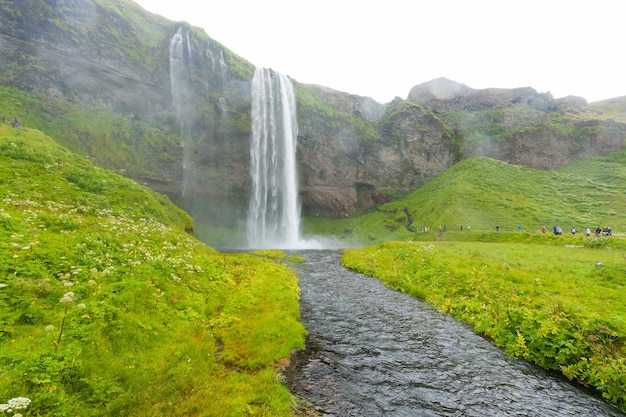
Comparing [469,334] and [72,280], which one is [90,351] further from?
[469,334]

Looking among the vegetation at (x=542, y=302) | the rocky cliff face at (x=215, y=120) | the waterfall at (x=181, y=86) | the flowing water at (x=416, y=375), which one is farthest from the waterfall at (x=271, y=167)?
the flowing water at (x=416, y=375)

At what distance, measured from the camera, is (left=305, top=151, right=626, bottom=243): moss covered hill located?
5959cm

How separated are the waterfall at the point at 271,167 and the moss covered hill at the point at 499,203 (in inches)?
669

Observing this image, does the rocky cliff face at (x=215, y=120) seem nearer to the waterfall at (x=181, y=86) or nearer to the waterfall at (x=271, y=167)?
the waterfall at (x=181, y=86)

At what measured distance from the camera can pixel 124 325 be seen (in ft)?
28.2

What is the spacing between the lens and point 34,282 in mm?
8469

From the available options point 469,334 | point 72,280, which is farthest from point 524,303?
point 72,280

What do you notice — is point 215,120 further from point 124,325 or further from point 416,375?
point 416,375

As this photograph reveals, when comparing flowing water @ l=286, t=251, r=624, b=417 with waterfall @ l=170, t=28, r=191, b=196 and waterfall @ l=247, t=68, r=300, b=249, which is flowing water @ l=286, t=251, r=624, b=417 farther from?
waterfall @ l=170, t=28, r=191, b=196

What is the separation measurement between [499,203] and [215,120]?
7573cm

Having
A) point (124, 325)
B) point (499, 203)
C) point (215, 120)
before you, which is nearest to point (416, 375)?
point (124, 325)

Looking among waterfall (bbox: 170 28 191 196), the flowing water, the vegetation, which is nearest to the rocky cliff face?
waterfall (bbox: 170 28 191 196)

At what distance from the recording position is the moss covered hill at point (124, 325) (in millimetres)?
6016

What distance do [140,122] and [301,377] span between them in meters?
76.5
